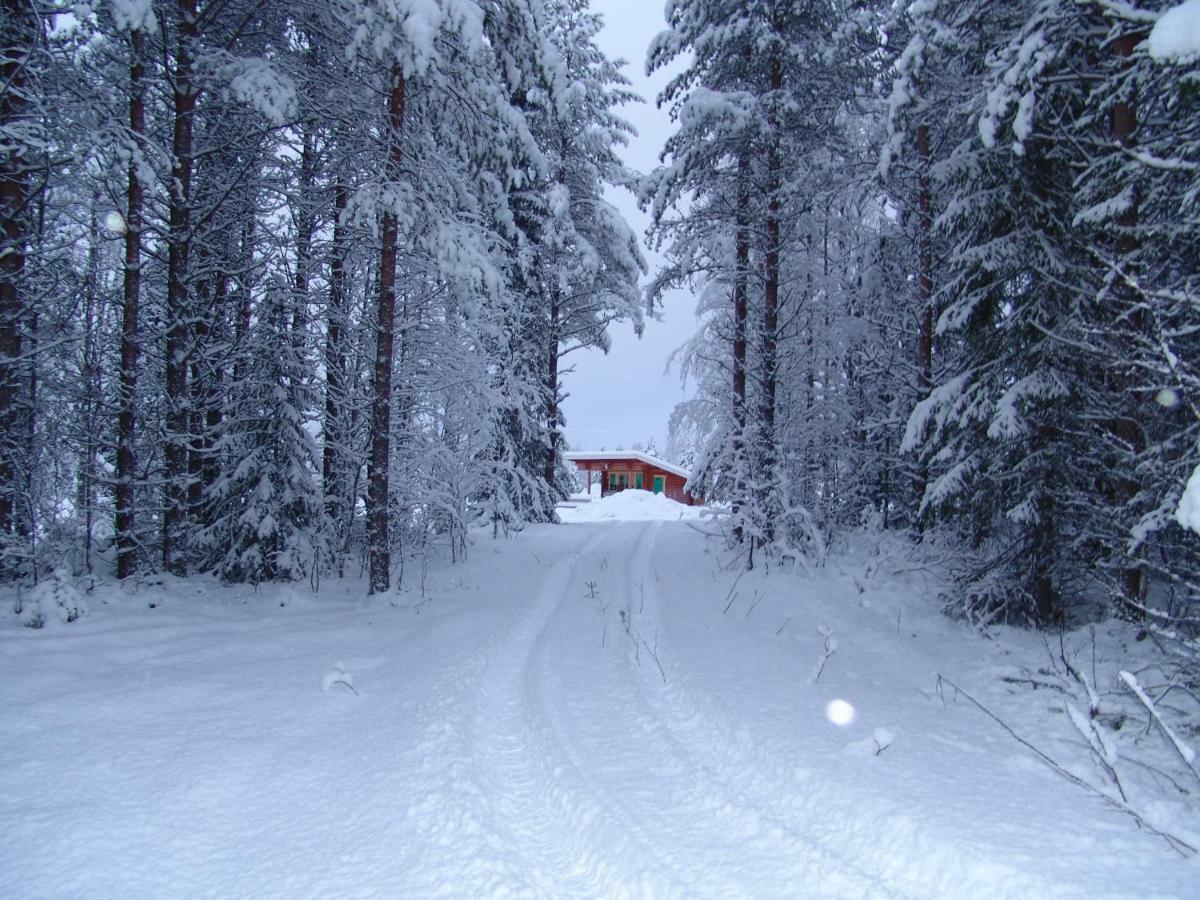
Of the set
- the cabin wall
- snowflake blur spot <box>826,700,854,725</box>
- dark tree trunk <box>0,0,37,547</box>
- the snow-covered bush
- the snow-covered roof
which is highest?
dark tree trunk <box>0,0,37,547</box>

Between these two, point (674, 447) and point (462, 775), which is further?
point (674, 447)

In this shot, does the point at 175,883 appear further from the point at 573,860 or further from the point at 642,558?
the point at 642,558

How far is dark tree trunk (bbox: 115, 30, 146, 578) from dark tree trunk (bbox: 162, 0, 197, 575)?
0.44 m

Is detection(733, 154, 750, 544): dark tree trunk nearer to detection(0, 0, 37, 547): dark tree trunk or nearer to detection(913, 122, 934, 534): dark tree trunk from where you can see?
detection(913, 122, 934, 534): dark tree trunk

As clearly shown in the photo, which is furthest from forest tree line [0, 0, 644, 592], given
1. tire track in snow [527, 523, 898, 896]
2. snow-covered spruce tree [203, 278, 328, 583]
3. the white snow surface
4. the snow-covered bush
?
the white snow surface

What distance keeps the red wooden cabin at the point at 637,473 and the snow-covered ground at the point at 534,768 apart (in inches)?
1661

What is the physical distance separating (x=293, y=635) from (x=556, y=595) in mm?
3740

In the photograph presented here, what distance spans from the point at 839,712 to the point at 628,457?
149 feet

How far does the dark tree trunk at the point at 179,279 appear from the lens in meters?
8.65

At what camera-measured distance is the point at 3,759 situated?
3.60m

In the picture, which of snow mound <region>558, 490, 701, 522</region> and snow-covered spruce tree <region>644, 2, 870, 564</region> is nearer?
snow-covered spruce tree <region>644, 2, 870, 564</region>

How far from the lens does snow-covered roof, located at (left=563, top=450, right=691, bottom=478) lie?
1948 inches

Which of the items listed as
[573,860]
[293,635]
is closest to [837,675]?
[573,860]

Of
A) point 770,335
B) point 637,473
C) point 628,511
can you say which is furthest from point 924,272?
point 637,473
